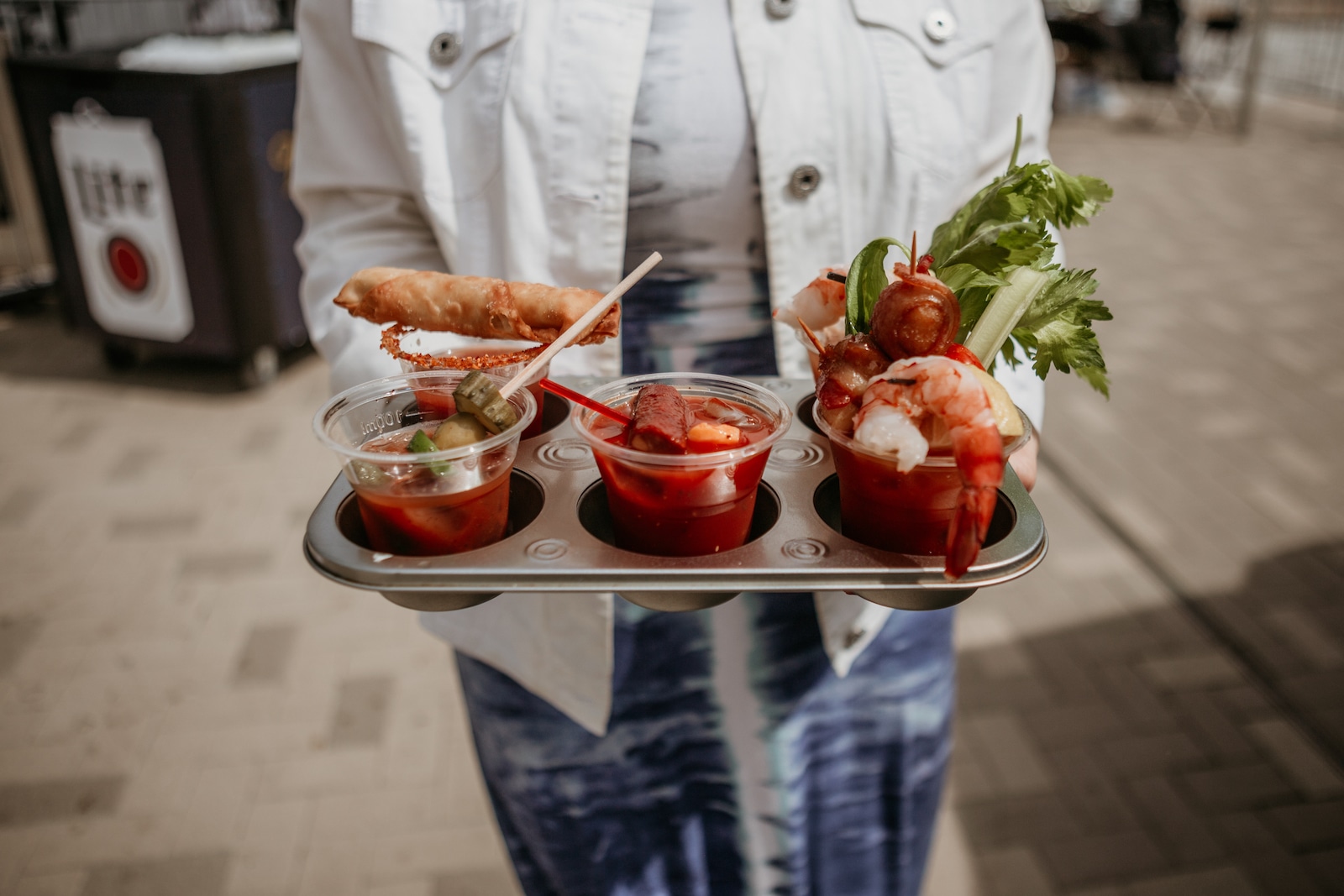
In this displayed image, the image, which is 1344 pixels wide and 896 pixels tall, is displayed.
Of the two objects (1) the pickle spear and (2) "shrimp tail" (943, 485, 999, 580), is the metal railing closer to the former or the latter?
(2) "shrimp tail" (943, 485, 999, 580)

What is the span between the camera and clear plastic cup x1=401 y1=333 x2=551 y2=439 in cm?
157

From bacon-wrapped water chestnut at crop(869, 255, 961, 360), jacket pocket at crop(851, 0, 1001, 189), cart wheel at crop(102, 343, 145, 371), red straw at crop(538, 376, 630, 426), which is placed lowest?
cart wheel at crop(102, 343, 145, 371)

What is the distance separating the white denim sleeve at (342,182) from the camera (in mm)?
1803

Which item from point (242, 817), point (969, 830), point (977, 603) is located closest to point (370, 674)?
point (242, 817)

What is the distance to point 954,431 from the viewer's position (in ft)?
3.91

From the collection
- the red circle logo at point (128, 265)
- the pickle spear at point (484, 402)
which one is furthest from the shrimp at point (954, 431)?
the red circle logo at point (128, 265)

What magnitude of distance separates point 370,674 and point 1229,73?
1917 cm

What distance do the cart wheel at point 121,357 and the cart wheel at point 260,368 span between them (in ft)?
2.85

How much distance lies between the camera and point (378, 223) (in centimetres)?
192

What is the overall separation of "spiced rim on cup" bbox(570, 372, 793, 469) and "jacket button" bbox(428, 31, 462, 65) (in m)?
0.73

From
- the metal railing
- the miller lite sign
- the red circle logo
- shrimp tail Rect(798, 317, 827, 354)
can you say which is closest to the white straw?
shrimp tail Rect(798, 317, 827, 354)

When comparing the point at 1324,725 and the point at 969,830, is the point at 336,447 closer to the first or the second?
the point at 969,830

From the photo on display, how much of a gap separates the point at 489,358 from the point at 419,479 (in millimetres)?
319

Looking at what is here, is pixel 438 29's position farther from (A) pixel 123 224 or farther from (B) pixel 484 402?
(A) pixel 123 224
